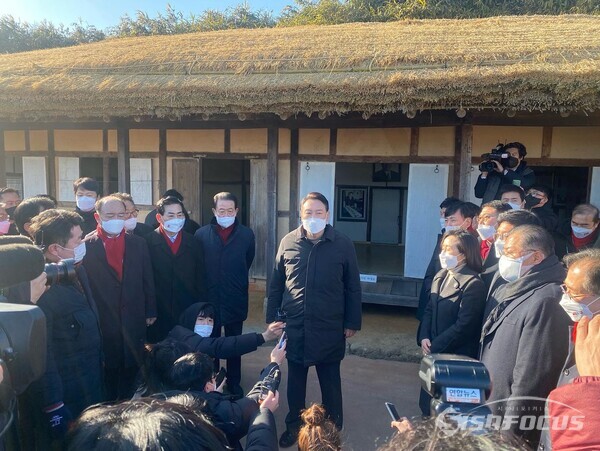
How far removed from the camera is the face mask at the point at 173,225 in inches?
137

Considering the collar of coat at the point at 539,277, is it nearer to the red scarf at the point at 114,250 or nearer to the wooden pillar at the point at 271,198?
the red scarf at the point at 114,250

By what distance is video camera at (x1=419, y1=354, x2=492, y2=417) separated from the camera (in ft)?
3.78

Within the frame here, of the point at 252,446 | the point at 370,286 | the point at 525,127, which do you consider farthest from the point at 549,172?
the point at 252,446

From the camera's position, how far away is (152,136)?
6.62 metres

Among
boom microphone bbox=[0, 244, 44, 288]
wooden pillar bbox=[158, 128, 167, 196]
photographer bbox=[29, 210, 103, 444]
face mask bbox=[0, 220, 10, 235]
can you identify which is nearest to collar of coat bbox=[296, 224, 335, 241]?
photographer bbox=[29, 210, 103, 444]

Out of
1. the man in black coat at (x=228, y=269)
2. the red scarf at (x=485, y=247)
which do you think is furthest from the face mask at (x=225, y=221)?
the red scarf at (x=485, y=247)

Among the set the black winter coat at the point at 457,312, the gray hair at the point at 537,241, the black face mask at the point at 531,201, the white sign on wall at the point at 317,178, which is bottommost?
the black winter coat at the point at 457,312

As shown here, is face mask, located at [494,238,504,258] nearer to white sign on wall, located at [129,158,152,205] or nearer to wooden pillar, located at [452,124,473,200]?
wooden pillar, located at [452,124,473,200]

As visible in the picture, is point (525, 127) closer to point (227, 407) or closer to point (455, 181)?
point (455, 181)

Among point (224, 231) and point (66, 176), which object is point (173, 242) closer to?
point (224, 231)

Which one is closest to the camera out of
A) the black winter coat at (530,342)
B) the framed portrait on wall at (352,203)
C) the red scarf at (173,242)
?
the black winter coat at (530,342)

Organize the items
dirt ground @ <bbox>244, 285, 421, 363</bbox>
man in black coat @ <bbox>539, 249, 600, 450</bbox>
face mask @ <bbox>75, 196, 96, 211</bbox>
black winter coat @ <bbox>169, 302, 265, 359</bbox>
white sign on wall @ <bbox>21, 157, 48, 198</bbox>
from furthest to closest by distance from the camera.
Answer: white sign on wall @ <bbox>21, 157, 48, 198</bbox>
dirt ground @ <bbox>244, 285, 421, 363</bbox>
face mask @ <bbox>75, 196, 96, 211</bbox>
black winter coat @ <bbox>169, 302, 265, 359</bbox>
man in black coat @ <bbox>539, 249, 600, 450</bbox>

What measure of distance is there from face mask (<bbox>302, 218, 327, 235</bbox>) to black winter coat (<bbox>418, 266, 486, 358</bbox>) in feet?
3.04

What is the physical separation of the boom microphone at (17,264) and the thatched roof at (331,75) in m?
3.48
